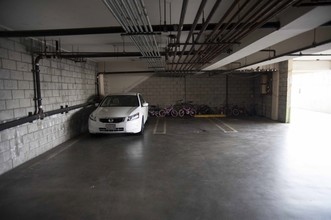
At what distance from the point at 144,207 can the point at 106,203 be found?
0.50 metres

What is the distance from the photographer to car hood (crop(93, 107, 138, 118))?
6355mm

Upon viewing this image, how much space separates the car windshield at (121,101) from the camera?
7207 mm

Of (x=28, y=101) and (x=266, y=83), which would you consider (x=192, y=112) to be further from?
(x=28, y=101)

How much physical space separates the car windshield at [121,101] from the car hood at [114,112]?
1.32ft

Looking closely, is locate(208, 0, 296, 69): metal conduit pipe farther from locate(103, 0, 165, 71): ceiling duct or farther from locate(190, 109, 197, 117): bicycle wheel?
locate(190, 109, 197, 117): bicycle wheel

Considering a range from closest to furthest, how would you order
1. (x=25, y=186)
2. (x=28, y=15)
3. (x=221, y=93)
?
(x=25, y=186) < (x=28, y=15) < (x=221, y=93)

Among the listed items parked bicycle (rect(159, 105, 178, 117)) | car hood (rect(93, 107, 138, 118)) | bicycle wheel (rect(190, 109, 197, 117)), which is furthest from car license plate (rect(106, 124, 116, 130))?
bicycle wheel (rect(190, 109, 197, 117))

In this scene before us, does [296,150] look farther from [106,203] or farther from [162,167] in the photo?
[106,203]

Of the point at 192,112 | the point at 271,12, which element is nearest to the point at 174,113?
the point at 192,112

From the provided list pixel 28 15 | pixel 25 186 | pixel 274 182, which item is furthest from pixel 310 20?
pixel 25 186

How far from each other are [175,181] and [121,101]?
4.45 metres

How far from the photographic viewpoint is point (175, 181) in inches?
138

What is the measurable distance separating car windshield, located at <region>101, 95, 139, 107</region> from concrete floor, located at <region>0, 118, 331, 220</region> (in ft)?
5.14

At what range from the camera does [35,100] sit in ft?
16.3
